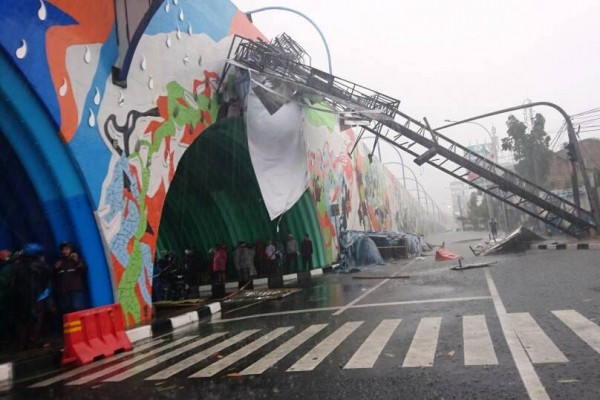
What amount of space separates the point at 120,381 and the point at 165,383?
78 centimetres

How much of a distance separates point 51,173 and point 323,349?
21.2 feet

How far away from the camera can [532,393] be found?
3.77m

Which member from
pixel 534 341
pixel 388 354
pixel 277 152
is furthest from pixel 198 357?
pixel 277 152

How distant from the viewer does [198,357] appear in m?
6.38

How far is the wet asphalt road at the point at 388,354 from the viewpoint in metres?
4.22

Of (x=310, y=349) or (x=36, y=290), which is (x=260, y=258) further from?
(x=310, y=349)

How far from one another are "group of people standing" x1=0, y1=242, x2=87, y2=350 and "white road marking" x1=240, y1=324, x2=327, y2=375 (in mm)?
4651

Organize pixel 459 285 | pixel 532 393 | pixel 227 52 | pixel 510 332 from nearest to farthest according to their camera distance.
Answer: pixel 532 393 < pixel 510 332 < pixel 459 285 < pixel 227 52

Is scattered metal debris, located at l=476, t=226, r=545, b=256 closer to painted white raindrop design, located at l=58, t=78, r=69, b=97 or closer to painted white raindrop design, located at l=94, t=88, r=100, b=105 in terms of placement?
painted white raindrop design, located at l=94, t=88, r=100, b=105

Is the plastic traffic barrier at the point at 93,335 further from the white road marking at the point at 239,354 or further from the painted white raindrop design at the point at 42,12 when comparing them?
the painted white raindrop design at the point at 42,12

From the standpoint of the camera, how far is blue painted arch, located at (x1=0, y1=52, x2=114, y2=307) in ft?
26.9

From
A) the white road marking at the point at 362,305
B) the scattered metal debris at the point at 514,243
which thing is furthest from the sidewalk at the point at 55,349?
the scattered metal debris at the point at 514,243

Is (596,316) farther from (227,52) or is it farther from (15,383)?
(227,52)

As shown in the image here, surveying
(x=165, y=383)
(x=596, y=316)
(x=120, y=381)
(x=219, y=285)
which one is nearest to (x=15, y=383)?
(x=120, y=381)
